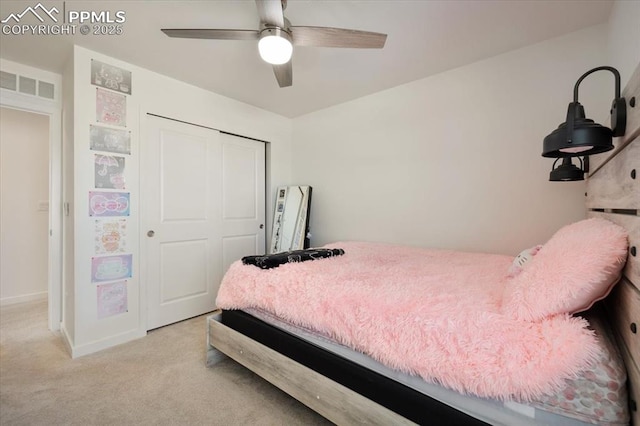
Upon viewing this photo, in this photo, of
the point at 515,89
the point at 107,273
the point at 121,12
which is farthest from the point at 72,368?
the point at 515,89

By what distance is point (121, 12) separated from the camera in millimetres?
1755

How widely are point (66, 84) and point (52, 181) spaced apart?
891 millimetres

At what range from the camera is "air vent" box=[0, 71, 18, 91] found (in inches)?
87.0

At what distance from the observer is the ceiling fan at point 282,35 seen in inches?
57.8

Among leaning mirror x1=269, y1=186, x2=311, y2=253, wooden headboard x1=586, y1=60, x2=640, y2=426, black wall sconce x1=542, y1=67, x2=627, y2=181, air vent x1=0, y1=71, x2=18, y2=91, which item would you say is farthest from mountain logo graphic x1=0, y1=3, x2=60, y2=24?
wooden headboard x1=586, y1=60, x2=640, y2=426

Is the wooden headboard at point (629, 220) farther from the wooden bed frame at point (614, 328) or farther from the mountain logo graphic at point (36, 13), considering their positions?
the mountain logo graphic at point (36, 13)

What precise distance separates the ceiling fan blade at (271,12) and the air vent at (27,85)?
2.38m

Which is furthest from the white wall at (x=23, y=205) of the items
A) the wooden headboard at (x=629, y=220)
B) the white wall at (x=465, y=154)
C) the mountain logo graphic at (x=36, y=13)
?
the wooden headboard at (x=629, y=220)

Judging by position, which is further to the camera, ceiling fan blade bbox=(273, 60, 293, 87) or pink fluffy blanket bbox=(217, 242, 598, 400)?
ceiling fan blade bbox=(273, 60, 293, 87)

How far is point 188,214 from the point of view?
285cm

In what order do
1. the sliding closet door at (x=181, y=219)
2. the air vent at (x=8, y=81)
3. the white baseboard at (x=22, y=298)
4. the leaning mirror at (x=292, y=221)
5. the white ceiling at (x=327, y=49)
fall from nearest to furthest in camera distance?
the white ceiling at (x=327, y=49), the air vent at (x=8, y=81), the sliding closet door at (x=181, y=219), the white baseboard at (x=22, y=298), the leaning mirror at (x=292, y=221)

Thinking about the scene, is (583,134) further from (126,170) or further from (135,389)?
(126,170)

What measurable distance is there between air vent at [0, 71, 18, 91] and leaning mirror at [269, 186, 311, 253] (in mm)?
2641

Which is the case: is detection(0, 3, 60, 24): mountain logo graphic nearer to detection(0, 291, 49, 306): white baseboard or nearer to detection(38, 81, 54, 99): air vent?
detection(38, 81, 54, 99): air vent
